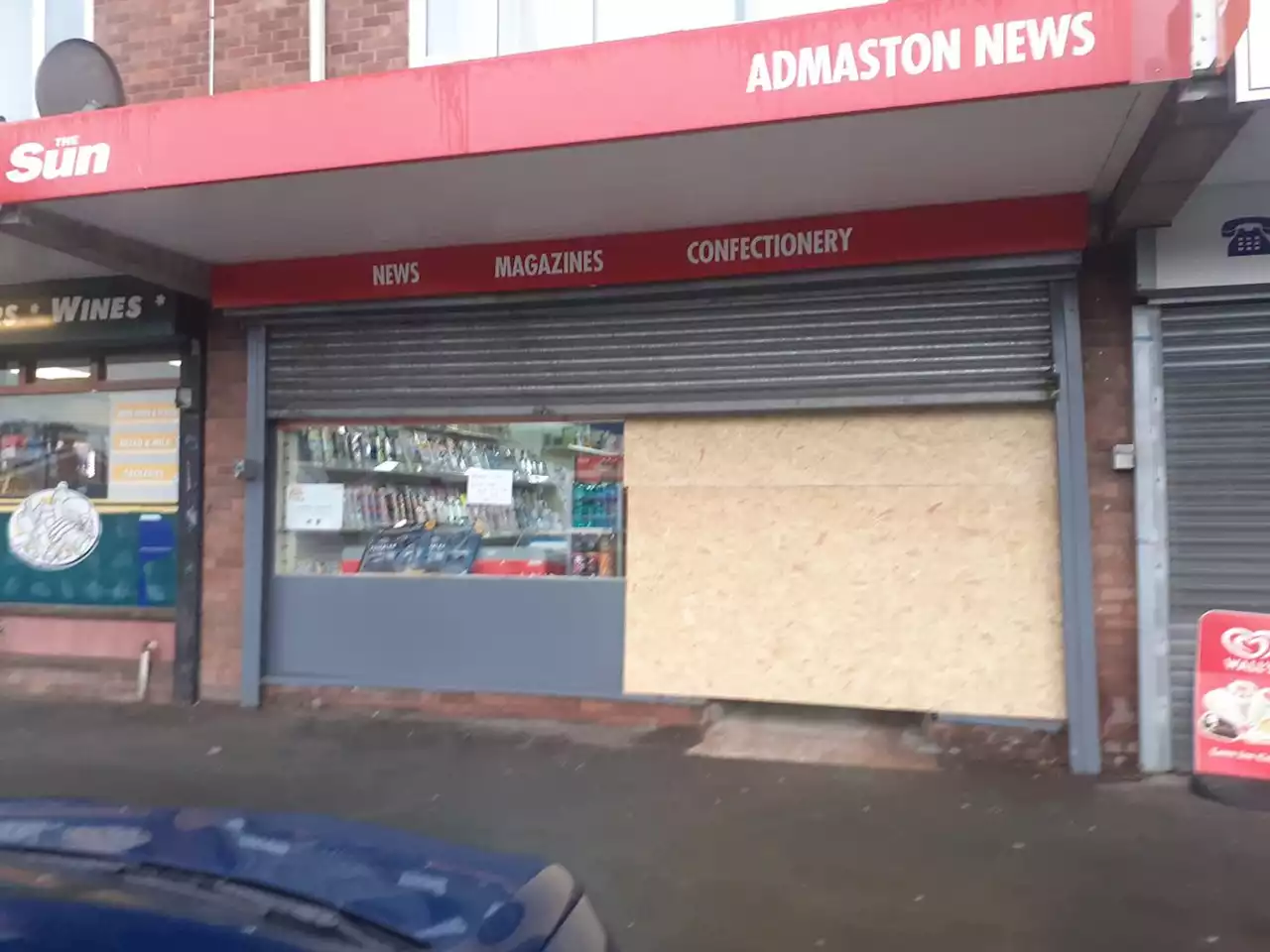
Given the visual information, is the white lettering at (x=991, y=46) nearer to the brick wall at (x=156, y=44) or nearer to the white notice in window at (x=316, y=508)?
the white notice in window at (x=316, y=508)

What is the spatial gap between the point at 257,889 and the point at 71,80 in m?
7.02

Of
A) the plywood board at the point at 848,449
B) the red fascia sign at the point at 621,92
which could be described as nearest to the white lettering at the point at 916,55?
the red fascia sign at the point at 621,92

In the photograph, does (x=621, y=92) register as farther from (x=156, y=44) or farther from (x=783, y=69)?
(x=156, y=44)

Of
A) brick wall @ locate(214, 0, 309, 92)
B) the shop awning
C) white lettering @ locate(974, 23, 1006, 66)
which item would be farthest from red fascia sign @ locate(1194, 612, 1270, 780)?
brick wall @ locate(214, 0, 309, 92)

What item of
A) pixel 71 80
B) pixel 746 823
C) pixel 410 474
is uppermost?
pixel 71 80

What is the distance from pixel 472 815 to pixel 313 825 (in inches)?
102

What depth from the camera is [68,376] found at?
843cm

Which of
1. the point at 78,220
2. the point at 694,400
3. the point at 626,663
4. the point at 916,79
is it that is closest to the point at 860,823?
the point at 626,663

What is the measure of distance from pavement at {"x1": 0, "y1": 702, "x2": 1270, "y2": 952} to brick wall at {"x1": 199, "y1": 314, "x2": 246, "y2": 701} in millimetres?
583

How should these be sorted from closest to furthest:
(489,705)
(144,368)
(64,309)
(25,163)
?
(25,163) < (489,705) < (64,309) < (144,368)

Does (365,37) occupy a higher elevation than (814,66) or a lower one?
higher

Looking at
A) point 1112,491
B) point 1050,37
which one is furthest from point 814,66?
point 1112,491

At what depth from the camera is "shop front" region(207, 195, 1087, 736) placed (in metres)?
6.16

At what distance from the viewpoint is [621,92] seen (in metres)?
4.91
